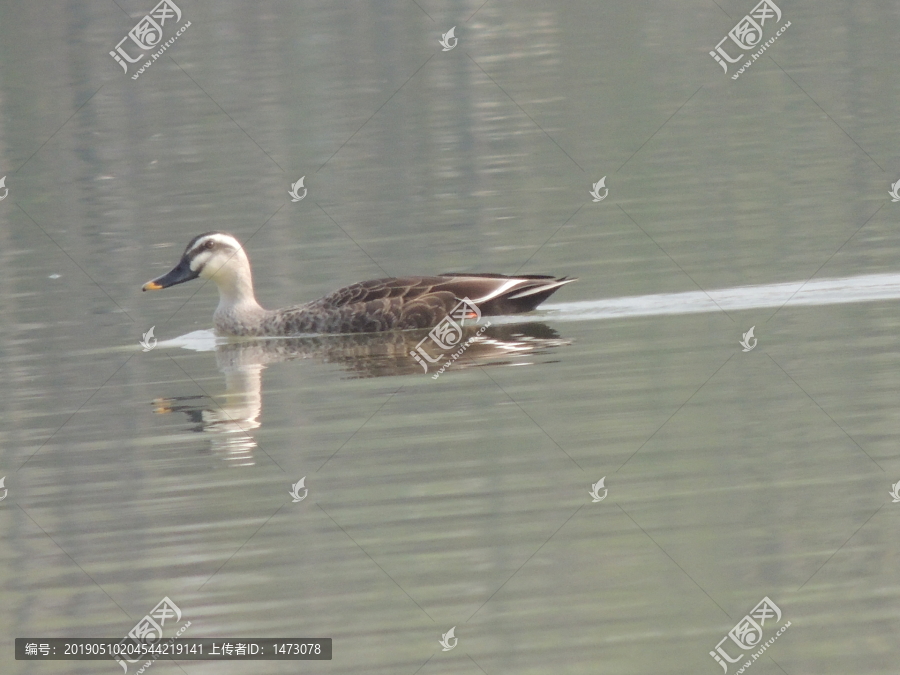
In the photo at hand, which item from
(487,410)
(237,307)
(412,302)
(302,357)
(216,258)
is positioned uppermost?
(216,258)

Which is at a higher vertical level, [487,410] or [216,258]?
[216,258]

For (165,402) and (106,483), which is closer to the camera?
(106,483)

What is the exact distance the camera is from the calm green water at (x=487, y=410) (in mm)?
7059

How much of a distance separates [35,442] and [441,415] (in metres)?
2.85

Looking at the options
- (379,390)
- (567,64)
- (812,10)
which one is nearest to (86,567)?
(379,390)

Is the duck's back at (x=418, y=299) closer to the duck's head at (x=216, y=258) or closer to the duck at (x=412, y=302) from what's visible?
the duck at (x=412, y=302)

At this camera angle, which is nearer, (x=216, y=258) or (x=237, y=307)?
(x=237, y=307)

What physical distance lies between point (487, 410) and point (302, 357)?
2.79 metres

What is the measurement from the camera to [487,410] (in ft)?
33.6

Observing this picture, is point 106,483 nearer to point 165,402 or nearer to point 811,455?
point 165,402

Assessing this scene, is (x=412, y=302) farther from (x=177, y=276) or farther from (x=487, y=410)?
(x=487, y=410)

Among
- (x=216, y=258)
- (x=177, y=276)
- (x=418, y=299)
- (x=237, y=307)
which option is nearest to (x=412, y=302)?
(x=418, y=299)

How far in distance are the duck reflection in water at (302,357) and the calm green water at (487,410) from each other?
44mm

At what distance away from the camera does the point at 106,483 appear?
941 centimetres
